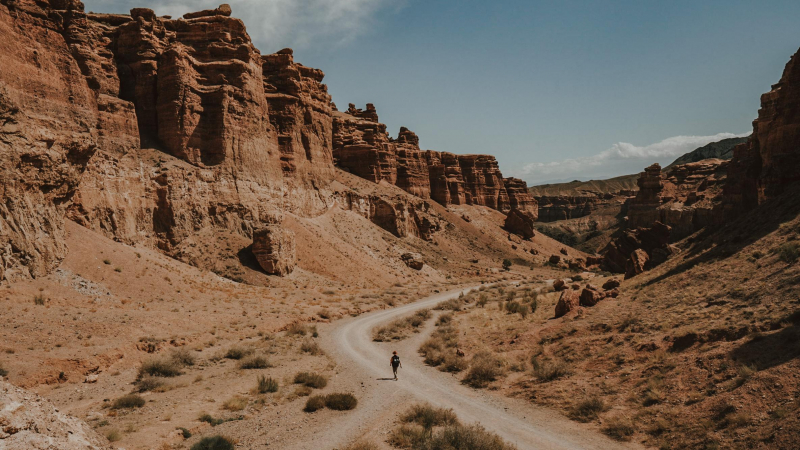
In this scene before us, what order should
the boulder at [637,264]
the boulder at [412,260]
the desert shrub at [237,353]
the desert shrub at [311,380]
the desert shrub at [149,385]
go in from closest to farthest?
the desert shrub at [149,385] < the desert shrub at [311,380] < the desert shrub at [237,353] < the boulder at [637,264] < the boulder at [412,260]

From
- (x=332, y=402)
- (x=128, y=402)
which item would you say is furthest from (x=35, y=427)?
(x=128, y=402)

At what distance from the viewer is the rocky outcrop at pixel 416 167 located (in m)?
72.0

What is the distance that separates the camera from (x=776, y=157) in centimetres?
2022

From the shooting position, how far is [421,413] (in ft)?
44.7

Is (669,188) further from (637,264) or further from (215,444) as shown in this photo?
(215,444)

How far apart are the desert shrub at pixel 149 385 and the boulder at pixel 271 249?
22826 mm

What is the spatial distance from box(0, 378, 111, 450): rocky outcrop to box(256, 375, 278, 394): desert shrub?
10622mm

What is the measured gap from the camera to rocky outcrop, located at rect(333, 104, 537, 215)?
236ft

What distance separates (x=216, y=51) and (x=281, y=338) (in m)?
32.6

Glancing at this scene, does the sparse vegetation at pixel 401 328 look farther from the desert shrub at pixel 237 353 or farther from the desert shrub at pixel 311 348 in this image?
the desert shrub at pixel 237 353

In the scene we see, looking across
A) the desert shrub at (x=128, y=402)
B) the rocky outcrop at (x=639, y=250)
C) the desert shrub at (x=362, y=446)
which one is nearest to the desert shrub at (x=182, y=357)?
the desert shrub at (x=128, y=402)

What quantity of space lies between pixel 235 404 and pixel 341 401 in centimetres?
353

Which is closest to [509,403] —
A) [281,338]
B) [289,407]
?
[289,407]

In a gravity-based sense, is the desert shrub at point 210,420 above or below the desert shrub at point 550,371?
above
